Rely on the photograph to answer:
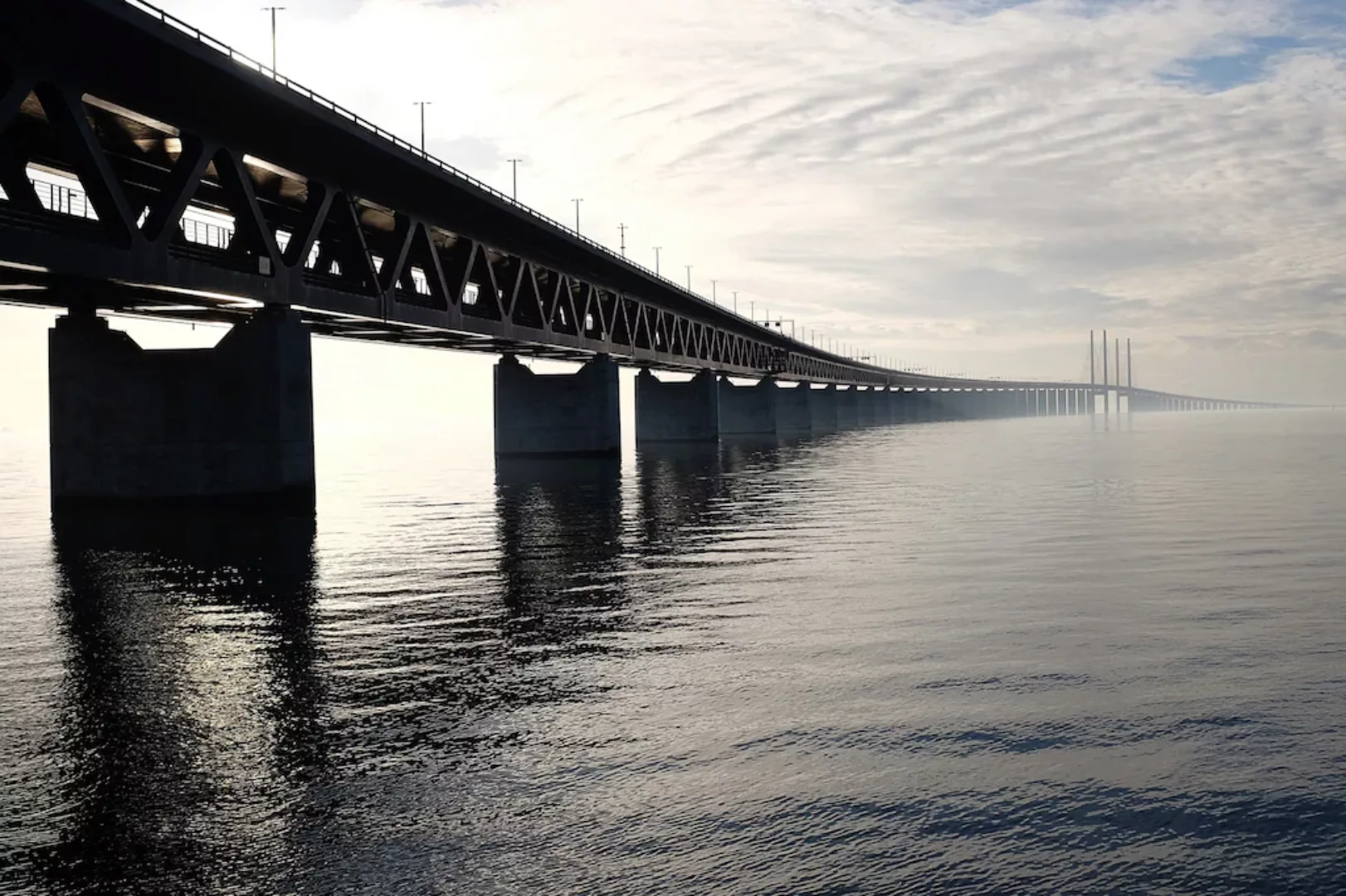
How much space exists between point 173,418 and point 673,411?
2927 inches

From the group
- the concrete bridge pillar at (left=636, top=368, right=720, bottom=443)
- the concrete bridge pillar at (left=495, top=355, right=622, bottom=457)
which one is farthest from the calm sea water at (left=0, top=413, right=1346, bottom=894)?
the concrete bridge pillar at (left=636, top=368, right=720, bottom=443)

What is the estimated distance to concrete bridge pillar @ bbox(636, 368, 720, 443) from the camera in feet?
362

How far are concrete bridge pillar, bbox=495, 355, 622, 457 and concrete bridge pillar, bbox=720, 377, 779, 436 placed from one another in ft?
193

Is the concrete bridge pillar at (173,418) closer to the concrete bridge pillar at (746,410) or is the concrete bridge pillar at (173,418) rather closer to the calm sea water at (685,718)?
the calm sea water at (685,718)

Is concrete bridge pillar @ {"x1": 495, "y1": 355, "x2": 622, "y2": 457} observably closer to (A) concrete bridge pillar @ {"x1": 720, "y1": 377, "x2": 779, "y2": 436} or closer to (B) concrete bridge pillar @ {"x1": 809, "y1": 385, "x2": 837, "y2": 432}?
(A) concrete bridge pillar @ {"x1": 720, "y1": 377, "x2": 779, "y2": 436}

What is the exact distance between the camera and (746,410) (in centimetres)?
13838

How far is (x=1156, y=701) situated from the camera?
11.6 metres

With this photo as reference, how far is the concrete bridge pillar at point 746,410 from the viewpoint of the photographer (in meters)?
138

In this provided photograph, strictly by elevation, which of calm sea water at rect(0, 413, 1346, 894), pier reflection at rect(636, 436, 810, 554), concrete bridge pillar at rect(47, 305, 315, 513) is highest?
concrete bridge pillar at rect(47, 305, 315, 513)

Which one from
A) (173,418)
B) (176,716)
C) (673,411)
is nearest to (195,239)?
(173,418)

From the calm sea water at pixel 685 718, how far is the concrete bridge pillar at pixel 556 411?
169ft

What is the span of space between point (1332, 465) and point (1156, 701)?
5789 centimetres

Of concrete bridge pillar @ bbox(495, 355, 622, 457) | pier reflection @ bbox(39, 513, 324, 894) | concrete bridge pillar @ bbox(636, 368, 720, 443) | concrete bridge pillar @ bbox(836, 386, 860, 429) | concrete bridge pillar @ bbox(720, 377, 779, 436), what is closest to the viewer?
pier reflection @ bbox(39, 513, 324, 894)

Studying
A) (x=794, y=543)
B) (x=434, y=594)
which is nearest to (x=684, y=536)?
(x=794, y=543)
